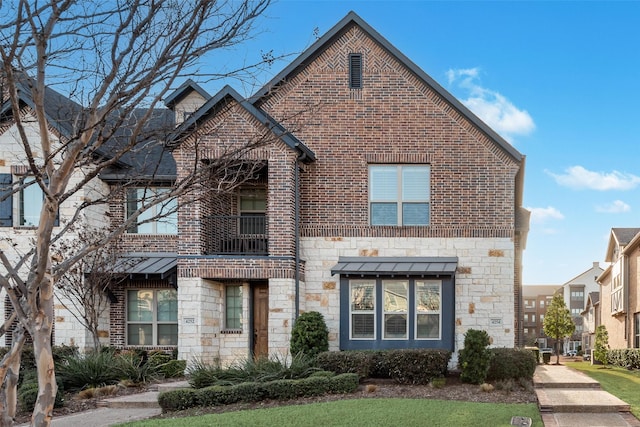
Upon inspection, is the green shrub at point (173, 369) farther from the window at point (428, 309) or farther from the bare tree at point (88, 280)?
the window at point (428, 309)

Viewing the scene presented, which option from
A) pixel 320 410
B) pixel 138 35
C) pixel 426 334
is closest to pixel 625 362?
pixel 426 334

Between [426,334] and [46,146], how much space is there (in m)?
12.5

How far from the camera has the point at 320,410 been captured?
1094cm

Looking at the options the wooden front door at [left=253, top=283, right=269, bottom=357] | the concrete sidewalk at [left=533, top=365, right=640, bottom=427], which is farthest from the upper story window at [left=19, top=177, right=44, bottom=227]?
Answer: the concrete sidewalk at [left=533, top=365, right=640, bottom=427]

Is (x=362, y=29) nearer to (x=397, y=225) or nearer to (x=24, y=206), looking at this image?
(x=397, y=225)

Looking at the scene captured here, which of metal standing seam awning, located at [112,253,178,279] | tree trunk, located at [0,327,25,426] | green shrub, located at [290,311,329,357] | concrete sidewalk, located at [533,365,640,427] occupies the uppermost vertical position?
metal standing seam awning, located at [112,253,178,279]

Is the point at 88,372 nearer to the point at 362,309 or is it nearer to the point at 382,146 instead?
the point at 362,309

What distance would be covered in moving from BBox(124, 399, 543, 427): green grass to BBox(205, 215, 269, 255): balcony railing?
6.46 meters

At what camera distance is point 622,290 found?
31750mm

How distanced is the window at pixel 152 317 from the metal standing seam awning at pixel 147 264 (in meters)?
1.15

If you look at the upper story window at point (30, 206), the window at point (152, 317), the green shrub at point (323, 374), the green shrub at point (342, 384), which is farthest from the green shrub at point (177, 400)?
the upper story window at point (30, 206)

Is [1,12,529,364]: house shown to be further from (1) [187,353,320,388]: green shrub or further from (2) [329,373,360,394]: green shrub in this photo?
(2) [329,373,360,394]: green shrub

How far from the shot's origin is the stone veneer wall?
16.9 meters

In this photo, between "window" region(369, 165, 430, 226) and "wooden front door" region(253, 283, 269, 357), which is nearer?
"window" region(369, 165, 430, 226)
